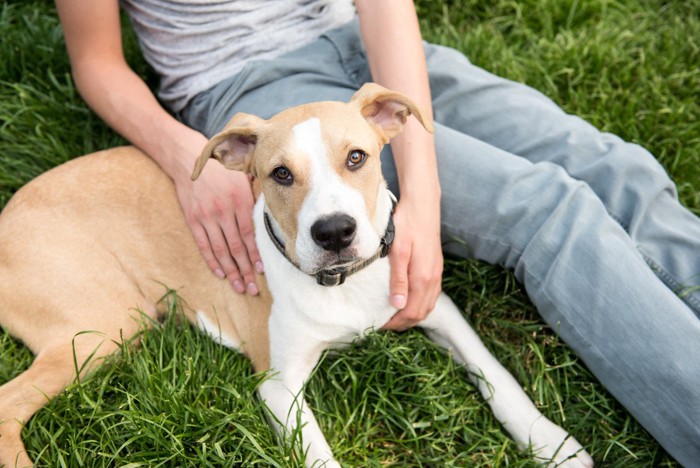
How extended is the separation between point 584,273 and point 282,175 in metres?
1.46

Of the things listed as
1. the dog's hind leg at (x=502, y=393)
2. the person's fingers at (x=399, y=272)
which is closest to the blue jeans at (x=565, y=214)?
the dog's hind leg at (x=502, y=393)

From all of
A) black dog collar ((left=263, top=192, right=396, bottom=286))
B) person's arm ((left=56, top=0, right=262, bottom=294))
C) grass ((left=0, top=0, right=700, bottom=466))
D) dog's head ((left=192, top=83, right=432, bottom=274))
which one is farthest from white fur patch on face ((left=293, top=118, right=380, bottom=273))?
grass ((left=0, top=0, right=700, bottom=466))

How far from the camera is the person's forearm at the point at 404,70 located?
11.4ft

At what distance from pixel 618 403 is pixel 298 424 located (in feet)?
5.13

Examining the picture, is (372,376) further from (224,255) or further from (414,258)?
(224,255)

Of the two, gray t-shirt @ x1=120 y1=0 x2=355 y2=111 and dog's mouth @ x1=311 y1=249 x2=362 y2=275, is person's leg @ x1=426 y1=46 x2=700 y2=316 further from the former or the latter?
dog's mouth @ x1=311 y1=249 x2=362 y2=275

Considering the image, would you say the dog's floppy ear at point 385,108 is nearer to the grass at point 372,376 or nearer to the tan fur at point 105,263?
the tan fur at point 105,263

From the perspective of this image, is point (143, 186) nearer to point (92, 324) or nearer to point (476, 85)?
point (92, 324)

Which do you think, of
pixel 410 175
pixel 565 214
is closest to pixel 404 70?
pixel 410 175

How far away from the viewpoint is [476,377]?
360cm

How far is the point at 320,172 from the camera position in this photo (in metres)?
2.87

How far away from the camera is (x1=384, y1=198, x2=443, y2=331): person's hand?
3361mm

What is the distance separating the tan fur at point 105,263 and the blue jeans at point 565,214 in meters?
0.56

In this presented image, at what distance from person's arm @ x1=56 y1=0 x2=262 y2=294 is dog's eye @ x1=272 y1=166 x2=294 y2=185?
602 millimetres
